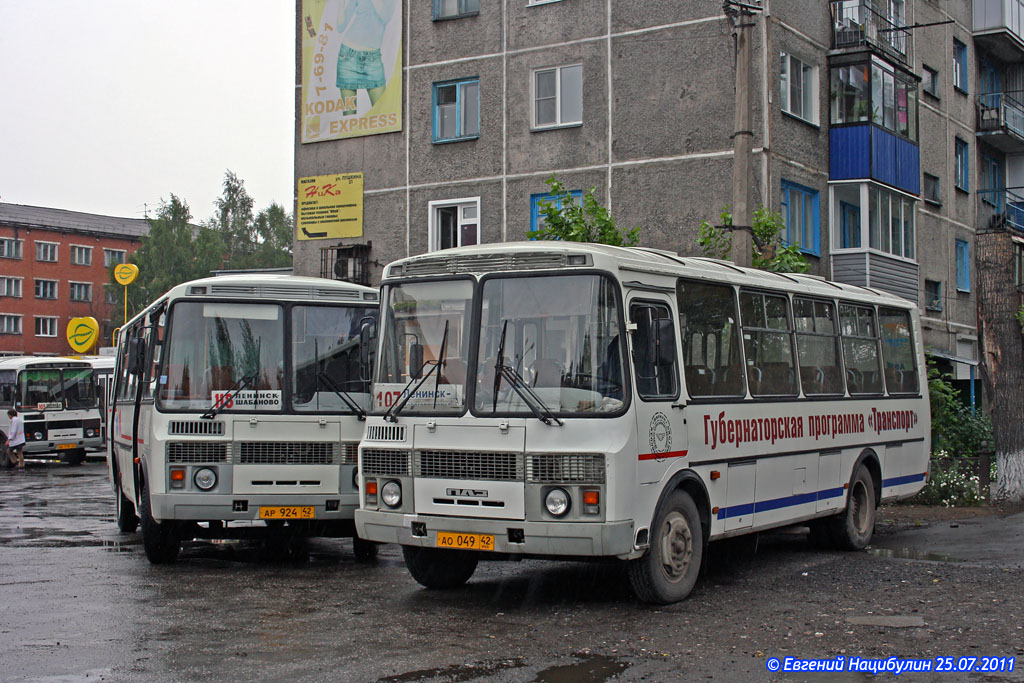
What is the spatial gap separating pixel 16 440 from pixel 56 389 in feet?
6.10

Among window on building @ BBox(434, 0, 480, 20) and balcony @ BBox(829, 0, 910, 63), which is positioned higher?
window on building @ BBox(434, 0, 480, 20)

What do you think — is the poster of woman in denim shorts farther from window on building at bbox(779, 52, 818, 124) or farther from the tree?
the tree

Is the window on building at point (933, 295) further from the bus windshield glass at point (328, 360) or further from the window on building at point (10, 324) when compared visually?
the window on building at point (10, 324)

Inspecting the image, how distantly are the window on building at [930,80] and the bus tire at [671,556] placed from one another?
26055 mm

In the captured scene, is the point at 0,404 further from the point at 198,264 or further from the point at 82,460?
the point at 198,264

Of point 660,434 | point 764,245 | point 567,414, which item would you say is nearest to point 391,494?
point 567,414

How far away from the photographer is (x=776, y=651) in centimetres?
757

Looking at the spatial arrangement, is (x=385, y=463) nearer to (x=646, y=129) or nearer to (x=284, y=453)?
(x=284, y=453)

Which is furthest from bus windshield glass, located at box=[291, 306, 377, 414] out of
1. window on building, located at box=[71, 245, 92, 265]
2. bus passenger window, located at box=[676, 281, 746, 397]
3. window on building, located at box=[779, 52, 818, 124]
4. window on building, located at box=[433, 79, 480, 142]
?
window on building, located at box=[71, 245, 92, 265]

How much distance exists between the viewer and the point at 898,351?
14289mm

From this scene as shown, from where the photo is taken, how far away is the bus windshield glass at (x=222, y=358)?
11547 millimetres

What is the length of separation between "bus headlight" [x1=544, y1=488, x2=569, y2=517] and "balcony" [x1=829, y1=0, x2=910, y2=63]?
20.9 metres

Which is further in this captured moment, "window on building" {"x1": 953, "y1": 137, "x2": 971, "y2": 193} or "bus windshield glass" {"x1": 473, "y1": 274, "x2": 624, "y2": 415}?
"window on building" {"x1": 953, "y1": 137, "x2": 971, "y2": 193}

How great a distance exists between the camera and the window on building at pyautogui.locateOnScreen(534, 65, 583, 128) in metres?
26.8
